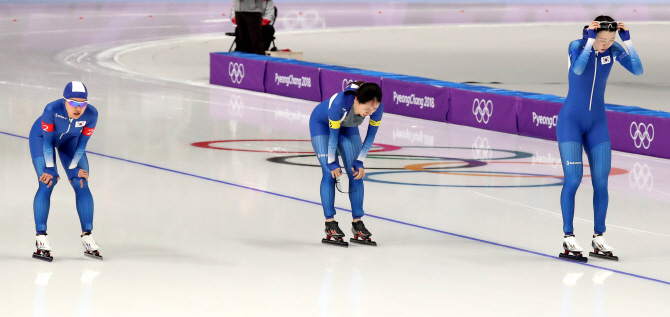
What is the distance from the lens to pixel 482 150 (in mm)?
11422

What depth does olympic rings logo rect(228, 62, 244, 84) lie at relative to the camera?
17156 millimetres

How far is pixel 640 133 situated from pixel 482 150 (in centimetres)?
178

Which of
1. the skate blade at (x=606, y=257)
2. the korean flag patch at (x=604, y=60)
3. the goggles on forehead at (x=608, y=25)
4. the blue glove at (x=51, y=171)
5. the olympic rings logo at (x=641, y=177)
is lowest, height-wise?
the olympic rings logo at (x=641, y=177)

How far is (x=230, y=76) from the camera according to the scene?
17.4 m

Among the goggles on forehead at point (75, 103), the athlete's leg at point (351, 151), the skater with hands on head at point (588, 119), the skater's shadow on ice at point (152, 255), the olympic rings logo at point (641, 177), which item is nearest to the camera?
the goggles on forehead at point (75, 103)

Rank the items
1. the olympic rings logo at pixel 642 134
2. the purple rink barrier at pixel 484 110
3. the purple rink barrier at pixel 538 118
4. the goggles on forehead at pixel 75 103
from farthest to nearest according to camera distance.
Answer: the purple rink barrier at pixel 484 110
the purple rink barrier at pixel 538 118
the olympic rings logo at pixel 642 134
the goggles on forehead at pixel 75 103

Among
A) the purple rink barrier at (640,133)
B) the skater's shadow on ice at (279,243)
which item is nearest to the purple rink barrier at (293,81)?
the purple rink barrier at (640,133)

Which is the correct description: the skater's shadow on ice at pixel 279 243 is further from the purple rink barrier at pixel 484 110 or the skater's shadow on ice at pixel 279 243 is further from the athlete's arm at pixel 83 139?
the purple rink barrier at pixel 484 110

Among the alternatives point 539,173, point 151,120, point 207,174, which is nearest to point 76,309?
point 207,174

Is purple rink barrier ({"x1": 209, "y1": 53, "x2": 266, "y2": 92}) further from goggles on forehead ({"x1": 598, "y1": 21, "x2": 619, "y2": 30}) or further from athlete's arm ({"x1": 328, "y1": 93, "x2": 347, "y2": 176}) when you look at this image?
goggles on forehead ({"x1": 598, "y1": 21, "x2": 619, "y2": 30})

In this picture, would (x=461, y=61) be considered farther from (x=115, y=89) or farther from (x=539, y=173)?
(x=539, y=173)

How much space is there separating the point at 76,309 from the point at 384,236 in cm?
265

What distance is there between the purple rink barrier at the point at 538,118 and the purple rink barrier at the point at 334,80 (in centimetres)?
269

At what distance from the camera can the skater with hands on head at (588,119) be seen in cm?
641
